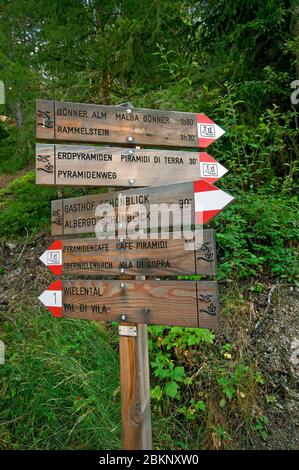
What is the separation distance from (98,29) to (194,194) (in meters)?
5.31

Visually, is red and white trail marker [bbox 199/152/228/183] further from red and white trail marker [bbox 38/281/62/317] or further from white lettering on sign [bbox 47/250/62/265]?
red and white trail marker [bbox 38/281/62/317]

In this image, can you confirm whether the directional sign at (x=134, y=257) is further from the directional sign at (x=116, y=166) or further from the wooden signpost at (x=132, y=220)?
the directional sign at (x=116, y=166)

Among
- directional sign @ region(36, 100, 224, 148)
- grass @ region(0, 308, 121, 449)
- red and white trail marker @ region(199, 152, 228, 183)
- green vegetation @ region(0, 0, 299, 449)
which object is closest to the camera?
directional sign @ region(36, 100, 224, 148)

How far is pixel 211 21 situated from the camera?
5.99 m

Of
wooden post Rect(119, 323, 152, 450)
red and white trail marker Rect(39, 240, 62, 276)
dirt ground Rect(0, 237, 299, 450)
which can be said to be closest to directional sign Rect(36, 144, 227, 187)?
red and white trail marker Rect(39, 240, 62, 276)

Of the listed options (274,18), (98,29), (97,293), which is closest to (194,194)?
(97,293)

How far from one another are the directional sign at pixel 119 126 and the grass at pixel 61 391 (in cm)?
178

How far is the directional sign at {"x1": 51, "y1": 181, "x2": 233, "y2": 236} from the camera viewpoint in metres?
2.25

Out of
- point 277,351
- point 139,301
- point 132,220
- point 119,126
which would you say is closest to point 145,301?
point 139,301

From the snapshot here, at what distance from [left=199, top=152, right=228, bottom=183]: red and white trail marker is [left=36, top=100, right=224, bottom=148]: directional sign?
4.7 inches

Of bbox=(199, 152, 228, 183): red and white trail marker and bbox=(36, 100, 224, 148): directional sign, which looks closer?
bbox=(36, 100, 224, 148): directional sign

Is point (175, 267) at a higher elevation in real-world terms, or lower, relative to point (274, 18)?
lower

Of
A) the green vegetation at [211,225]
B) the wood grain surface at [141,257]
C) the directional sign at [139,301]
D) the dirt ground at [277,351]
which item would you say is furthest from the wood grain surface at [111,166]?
the dirt ground at [277,351]
